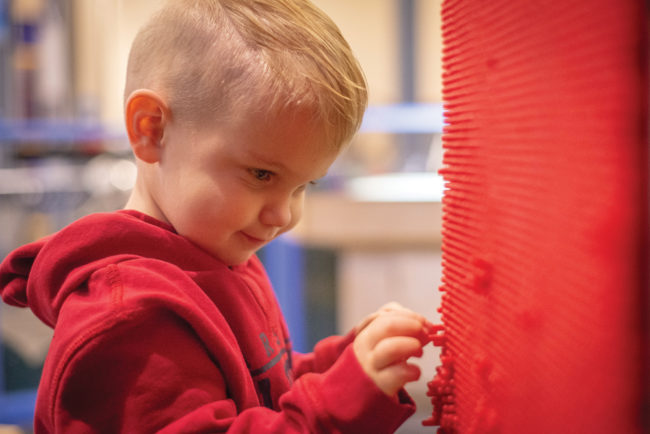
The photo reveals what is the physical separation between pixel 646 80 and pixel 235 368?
372 mm

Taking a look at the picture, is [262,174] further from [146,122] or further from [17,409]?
[17,409]

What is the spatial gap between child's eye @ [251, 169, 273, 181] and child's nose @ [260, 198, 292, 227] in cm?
2

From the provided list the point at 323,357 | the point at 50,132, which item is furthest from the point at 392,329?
the point at 50,132

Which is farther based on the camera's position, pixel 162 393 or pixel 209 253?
pixel 209 253

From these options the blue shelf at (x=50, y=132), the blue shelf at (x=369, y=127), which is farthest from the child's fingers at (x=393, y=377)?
the blue shelf at (x=50, y=132)

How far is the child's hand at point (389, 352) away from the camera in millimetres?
442

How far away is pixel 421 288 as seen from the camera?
72.9 inches

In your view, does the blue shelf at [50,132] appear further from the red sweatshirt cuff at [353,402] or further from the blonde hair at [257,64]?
the red sweatshirt cuff at [353,402]

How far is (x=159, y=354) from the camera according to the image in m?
0.48

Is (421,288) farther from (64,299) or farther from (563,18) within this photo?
(563,18)

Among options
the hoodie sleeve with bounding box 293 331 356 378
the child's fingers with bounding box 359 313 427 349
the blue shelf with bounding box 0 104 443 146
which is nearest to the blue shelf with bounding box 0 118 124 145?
the blue shelf with bounding box 0 104 443 146

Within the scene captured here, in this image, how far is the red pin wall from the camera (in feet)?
0.82

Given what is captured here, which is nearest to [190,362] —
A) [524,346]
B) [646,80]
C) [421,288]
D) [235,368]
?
[235,368]

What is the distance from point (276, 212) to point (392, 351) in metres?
0.16
